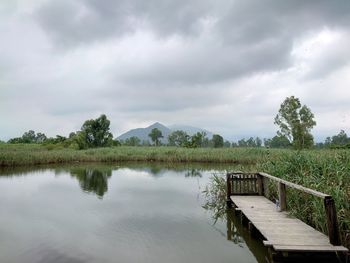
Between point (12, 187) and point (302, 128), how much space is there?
2648cm

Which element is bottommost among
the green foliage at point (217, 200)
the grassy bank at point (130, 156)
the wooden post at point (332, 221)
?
the green foliage at point (217, 200)

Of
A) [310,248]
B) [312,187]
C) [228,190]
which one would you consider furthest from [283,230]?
[228,190]

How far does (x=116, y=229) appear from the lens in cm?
729

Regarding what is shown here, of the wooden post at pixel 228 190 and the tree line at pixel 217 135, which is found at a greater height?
the tree line at pixel 217 135

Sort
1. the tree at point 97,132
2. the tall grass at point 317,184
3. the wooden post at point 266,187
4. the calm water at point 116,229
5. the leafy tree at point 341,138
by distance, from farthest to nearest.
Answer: the leafy tree at point 341,138, the tree at point 97,132, the wooden post at point 266,187, the calm water at point 116,229, the tall grass at point 317,184

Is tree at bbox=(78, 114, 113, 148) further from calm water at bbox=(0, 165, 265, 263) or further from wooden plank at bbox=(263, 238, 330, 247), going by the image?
wooden plank at bbox=(263, 238, 330, 247)

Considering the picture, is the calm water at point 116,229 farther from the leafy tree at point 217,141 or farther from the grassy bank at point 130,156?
the leafy tree at point 217,141

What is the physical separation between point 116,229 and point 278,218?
11.7 feet

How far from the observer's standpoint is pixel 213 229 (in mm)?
7414

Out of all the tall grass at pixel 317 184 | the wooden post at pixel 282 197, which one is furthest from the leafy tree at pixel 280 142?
the wooden post at pixel 282 197

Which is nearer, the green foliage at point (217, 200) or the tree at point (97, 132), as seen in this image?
the green foliage at point (217, 200)

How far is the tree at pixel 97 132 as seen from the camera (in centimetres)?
4394

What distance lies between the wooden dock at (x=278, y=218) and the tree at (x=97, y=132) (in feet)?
120

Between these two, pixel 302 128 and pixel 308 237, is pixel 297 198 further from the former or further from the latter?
pixel 302 128
